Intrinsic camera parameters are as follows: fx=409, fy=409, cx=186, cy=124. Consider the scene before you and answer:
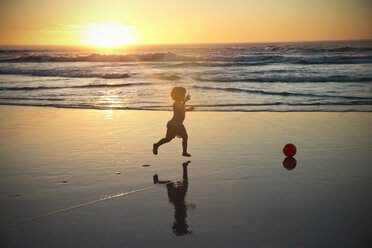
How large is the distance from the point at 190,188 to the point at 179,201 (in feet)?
1.73

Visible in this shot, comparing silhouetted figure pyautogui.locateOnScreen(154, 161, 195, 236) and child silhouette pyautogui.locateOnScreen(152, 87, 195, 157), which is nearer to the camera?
silhouetted figure pyautogui.locateOnScreen(154, 161, 195, 236)

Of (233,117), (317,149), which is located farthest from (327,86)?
(317,149)

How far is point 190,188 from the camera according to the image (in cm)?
548

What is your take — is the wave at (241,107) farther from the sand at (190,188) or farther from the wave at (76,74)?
the wave at (76,74)

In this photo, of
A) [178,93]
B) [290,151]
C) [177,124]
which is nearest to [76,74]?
[178,93]

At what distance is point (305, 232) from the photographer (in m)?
4.04

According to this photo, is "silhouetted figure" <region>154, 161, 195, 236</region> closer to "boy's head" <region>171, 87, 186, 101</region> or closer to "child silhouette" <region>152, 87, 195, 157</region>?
"child silhouette" <region>152, 87, 195, 157</region>

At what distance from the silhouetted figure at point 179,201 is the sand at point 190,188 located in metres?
0.01

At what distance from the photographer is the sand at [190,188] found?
403cm

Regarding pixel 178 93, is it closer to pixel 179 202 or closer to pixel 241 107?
pixel 179 202

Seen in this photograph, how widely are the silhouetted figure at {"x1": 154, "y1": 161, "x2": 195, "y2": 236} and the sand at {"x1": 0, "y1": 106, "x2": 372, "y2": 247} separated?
0.04 feet

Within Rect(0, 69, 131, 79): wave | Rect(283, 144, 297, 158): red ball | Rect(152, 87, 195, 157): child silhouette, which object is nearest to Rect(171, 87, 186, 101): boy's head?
Rect(152, 87, 195, 157): child silhouette

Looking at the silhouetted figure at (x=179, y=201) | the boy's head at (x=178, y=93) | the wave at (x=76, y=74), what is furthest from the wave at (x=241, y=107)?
the wave at (x=76, y=74)

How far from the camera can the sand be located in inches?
159
